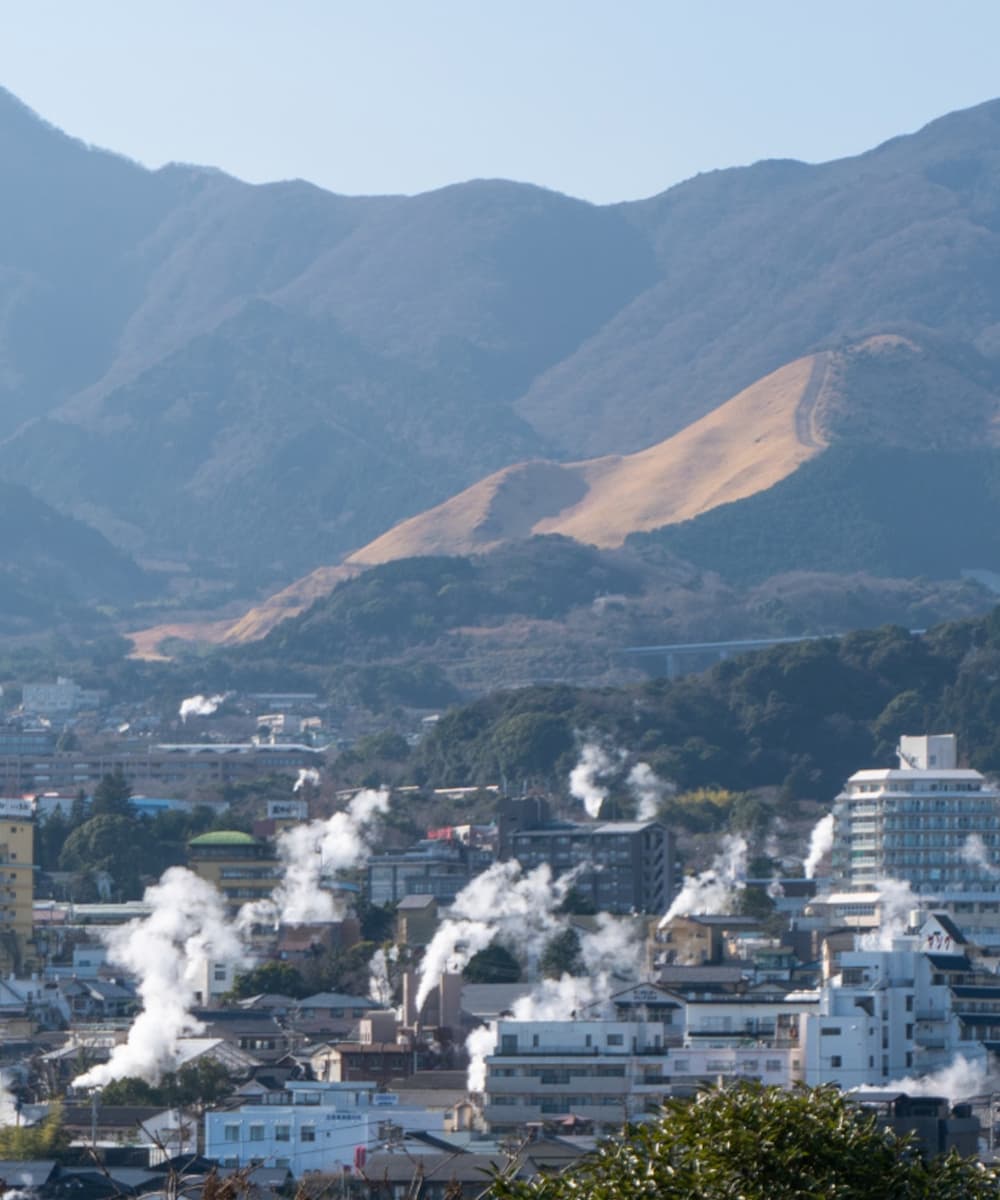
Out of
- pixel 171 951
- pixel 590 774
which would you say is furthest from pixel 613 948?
pixel 590 774

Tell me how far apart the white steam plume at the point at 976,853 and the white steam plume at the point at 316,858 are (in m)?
14.7

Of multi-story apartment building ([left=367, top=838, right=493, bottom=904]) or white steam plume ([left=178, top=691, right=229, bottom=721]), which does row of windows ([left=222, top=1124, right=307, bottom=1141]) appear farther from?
white steam plume ([left=178, top=691, right=229, bottom=721])

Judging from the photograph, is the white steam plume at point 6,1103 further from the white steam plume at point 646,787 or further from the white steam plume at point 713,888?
the white steam plume at point 646,787

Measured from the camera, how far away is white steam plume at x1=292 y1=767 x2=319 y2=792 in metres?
102

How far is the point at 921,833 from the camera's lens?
78250 mm

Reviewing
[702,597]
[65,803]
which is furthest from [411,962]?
[702,597]

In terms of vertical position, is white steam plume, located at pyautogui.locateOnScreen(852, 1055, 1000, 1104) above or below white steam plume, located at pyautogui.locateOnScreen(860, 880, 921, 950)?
below

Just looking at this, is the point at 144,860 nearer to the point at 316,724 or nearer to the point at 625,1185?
the point at 316,724

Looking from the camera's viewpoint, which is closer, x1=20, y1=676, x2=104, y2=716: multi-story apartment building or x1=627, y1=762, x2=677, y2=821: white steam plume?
x1=627, y1=762, x2=677, y2=821: white steam plume

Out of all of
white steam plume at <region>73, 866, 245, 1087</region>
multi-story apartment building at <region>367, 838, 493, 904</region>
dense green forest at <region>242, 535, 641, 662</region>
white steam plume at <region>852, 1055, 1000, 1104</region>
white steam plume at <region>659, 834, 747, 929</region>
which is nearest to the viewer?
white steam plume at <region>852, 1055, 1000, 1104</region>

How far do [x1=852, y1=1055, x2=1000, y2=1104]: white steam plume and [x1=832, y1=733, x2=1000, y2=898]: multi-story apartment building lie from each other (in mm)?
23375

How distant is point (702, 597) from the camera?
165 meters

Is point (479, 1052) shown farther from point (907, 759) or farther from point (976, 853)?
point (907, 759)

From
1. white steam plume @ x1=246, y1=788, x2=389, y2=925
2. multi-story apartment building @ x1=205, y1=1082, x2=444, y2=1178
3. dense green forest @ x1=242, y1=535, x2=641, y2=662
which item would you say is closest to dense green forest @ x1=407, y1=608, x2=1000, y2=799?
white steam plume @ x1=246, y1=788, x2=389, y2=925
